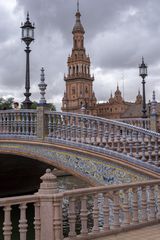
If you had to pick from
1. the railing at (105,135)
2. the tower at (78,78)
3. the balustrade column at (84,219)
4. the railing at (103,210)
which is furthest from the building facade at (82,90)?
the balustrade column at (84,219)

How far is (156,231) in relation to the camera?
7.32m

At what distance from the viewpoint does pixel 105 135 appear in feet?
37.7

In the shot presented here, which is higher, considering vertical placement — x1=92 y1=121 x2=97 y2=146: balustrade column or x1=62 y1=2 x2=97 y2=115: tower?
x1=62 y1=2 x2=97 y2=115: tower

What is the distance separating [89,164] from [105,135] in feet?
Result: 3.42

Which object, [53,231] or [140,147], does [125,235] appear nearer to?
[53,231]

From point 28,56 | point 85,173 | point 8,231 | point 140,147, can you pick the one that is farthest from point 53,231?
point 28,56

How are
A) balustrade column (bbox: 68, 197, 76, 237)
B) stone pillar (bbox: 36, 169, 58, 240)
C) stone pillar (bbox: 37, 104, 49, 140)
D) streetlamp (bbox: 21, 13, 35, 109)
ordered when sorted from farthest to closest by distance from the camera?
1. streetlamp (bbox: 21, 13, 35, 109)
2. stone pillar (bbox: 37, 104, 49, 140)
3. balustrade column (bbox: 68, 197, 76, 237)
4. stone pillar (bbox: 36, 169, 58, 240)

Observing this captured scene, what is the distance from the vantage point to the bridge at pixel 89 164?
6.41 metres

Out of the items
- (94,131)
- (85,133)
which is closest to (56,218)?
(94,131)

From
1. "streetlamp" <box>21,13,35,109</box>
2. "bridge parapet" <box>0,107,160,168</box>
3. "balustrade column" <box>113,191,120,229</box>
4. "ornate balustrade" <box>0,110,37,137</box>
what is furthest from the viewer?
"streetlamp" <box>21,13,35,109</box>

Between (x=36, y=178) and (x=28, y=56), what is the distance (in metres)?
11.5

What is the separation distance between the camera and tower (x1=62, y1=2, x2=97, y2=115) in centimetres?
8900

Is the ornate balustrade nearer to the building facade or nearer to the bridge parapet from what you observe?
the bridge parapet

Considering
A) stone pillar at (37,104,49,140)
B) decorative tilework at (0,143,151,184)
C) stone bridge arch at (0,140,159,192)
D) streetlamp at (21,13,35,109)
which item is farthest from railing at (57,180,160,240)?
streetlamp at (21,13,35,109)
